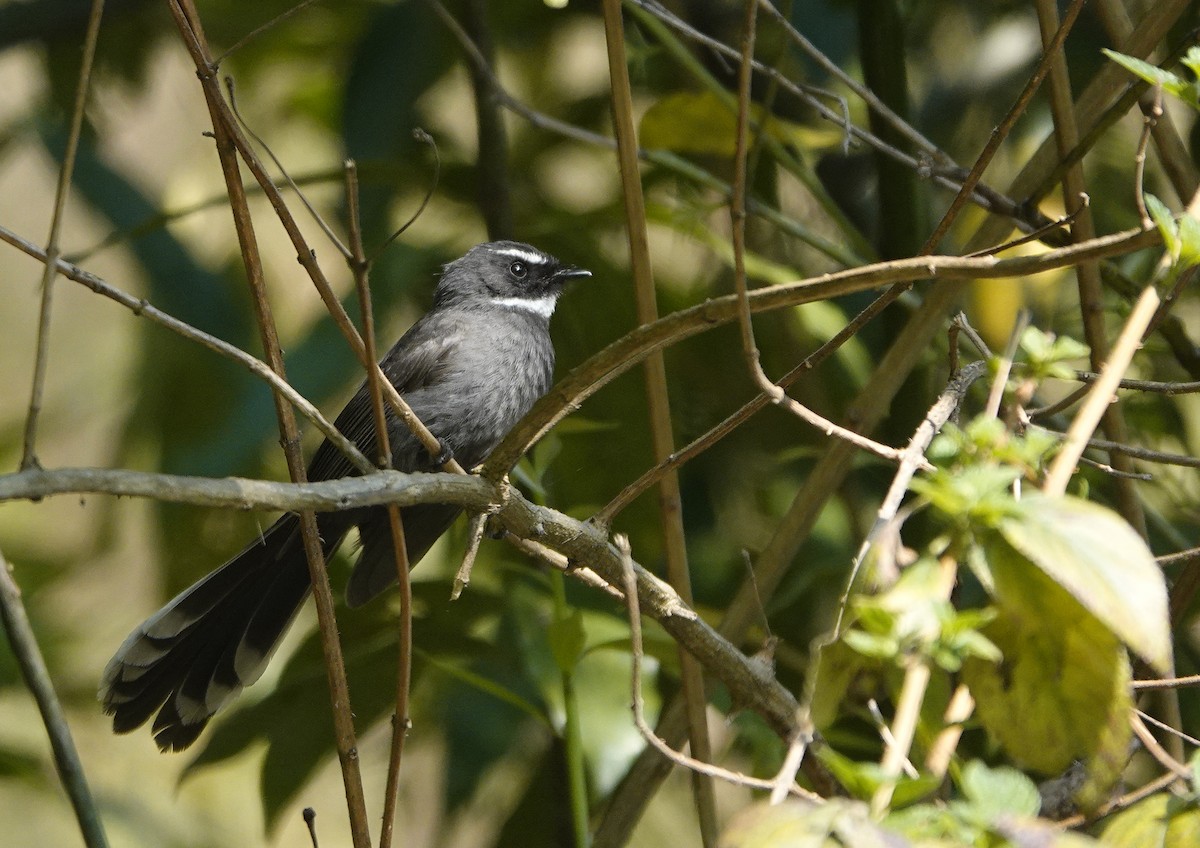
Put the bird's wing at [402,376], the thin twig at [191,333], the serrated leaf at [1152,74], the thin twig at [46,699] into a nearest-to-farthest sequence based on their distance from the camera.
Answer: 1. the serrated leaf at [1152,74]
2. the thin twig at [191,333]
3. the thin twig at [46,699]
4. the bird's wing at [402,376]

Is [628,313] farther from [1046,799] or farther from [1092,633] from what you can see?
[1092,633]

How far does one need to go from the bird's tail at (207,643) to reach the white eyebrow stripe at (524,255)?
142 cm

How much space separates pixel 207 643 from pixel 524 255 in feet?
6.40

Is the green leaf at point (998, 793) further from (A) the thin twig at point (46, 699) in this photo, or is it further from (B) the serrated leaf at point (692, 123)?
(B) the serrated leaf at point (692, 123)

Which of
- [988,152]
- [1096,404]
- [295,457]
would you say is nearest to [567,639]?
[295,457]

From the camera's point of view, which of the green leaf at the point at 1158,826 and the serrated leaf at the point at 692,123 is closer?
the green leaf at the point at 1158,826

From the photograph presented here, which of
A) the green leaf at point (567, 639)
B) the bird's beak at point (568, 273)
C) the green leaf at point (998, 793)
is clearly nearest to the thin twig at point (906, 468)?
the green leaf at point (998, 793)

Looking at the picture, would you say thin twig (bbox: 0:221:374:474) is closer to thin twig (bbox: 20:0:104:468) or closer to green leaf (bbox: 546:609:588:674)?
thin twig (bbox: 20:0:104:468)

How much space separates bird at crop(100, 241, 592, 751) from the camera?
3193 millimetres

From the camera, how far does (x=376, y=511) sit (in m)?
4.03

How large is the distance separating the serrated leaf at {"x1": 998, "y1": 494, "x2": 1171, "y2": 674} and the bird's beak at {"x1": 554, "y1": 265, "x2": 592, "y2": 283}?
11.4 ft

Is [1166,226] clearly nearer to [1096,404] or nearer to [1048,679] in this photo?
[1096,404]

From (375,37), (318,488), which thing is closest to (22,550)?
(375,37)

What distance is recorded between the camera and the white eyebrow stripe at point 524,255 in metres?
4.68
